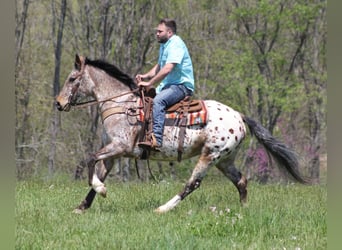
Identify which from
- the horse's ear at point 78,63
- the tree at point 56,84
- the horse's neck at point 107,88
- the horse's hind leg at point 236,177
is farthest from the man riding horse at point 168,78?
the tree at point 56,84

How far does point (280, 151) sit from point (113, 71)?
2.77 m

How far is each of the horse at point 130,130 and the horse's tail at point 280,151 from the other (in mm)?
361

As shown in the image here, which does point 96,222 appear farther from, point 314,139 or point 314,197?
point 314,139

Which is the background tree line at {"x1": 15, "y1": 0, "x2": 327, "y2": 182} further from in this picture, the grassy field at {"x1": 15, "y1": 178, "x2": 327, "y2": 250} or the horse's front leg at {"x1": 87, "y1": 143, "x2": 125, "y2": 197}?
the horse's front leg at {"x1": 87, "y1": 143, "x2": 125, "y2": 197}

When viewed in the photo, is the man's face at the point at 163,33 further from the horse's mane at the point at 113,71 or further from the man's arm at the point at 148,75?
the horse's mane at the point at 113,71

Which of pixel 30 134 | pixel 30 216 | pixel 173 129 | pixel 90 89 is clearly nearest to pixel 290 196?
pixel 173 129

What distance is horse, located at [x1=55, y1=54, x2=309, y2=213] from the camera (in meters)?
7.62

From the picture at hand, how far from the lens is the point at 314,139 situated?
2853cm

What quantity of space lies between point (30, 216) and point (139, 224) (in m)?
1.42

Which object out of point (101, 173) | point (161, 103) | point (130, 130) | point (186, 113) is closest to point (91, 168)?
point (101, 173)

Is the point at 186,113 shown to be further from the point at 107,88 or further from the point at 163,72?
the point at 107,88

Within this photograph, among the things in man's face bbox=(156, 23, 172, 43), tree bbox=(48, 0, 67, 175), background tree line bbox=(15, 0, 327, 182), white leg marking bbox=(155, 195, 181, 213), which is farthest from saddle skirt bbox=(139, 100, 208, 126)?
tree bbox=(48, 0, 67, 175)

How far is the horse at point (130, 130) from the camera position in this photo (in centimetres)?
762

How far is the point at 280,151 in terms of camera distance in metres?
8.52
